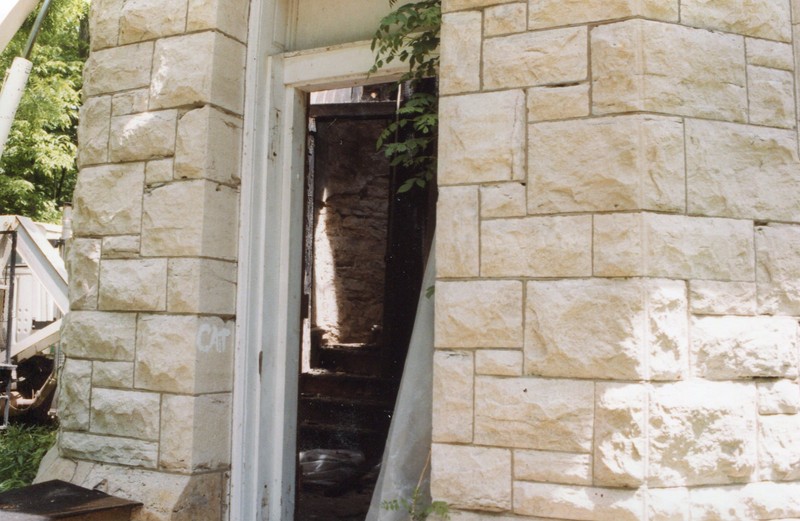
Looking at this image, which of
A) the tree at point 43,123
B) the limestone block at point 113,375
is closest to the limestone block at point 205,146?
the limestone block at point 113,375

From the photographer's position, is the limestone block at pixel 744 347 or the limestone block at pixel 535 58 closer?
the limestone block at pixel 744 347

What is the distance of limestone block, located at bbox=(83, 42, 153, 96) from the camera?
12.6ft

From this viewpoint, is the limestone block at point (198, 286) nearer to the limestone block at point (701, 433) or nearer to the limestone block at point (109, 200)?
the limestone block at point (109, 200)

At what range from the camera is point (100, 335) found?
379 cm

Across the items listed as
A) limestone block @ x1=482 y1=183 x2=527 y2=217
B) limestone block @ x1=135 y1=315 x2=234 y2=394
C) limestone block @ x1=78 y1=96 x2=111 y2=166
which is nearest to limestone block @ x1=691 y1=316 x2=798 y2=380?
limestone block @ x1=482 y1=183 x2=527 y2=217

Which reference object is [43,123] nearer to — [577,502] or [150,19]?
[150,19]

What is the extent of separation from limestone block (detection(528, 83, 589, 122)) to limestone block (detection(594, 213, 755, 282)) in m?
0.42

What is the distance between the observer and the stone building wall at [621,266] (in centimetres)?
266

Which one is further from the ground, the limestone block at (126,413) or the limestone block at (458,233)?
the limestone block at (458,233)

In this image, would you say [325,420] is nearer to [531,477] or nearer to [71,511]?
[71,511]

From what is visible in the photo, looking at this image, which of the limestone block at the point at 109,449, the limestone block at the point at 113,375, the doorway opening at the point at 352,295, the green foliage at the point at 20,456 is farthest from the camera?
the doorway opening at the point at 352,295

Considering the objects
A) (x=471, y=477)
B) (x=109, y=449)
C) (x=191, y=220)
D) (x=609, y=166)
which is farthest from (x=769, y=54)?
(x=109, y=449)

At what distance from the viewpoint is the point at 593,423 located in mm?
2664

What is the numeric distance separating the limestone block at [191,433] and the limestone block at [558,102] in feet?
6.56
